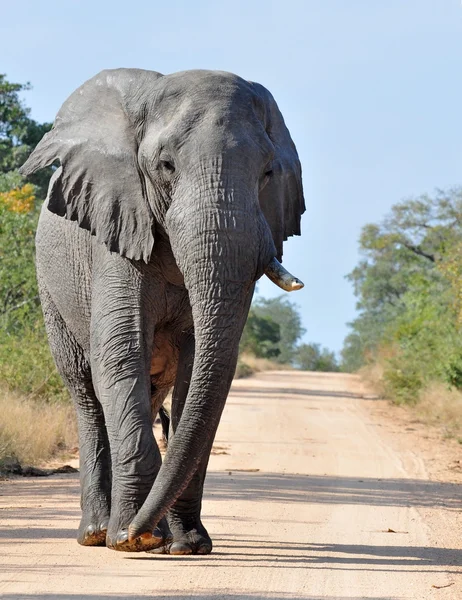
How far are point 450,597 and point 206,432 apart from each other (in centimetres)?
161

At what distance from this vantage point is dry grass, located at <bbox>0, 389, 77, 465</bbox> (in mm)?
13227

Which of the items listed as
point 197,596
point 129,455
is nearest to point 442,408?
point 129,455

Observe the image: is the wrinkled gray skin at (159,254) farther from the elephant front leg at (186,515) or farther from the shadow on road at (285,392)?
the shadow on road at (285,392)

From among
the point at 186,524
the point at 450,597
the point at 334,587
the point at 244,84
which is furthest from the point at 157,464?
the point at 244,84

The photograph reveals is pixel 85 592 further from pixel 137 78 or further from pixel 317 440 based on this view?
pixel 317 440

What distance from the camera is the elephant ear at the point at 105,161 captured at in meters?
7.39

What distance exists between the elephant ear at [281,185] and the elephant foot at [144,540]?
1.91 meters

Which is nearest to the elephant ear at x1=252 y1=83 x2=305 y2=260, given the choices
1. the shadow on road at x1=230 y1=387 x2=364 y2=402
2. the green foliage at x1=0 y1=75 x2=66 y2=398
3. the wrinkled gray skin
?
the wrinkled gray skin

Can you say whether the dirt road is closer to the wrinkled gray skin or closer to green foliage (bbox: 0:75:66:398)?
the wrinkled gray skin

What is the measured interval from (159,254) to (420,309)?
103ft

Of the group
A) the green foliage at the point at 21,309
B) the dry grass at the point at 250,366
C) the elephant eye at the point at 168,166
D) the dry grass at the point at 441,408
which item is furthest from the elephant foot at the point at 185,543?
the dry grass at the point at 250,366

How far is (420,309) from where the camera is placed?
38.1m

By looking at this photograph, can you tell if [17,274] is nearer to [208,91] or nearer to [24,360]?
[24,360]

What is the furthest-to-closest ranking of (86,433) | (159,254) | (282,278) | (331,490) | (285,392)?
(285,392) → (331,490) → (86,433) → (159,254) → (282,278)
